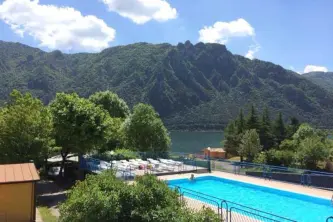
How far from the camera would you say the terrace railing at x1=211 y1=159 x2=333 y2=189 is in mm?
17369

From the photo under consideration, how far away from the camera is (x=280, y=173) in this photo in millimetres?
19156

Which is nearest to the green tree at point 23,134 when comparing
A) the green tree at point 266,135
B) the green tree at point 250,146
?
the green tree at point 250,146

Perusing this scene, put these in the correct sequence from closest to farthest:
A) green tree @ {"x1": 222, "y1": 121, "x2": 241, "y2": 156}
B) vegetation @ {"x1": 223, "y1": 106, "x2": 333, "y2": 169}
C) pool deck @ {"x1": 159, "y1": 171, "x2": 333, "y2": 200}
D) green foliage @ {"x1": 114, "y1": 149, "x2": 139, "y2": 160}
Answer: pool deck @ {"x1": 159, "y1": 171, "x2": 333, "y2": 200} → green foliage @ {"x1": 114, "y1": 149, "x2": 139, "y2": 160} → vegetation @ {"x1": 223, "y1": 106, "x2": 333, "y2": 169} → green tree @ {"x1": 222, "y1": 121, "x2": 241, "y2": 156}

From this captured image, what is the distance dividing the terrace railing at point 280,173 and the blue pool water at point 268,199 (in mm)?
1891

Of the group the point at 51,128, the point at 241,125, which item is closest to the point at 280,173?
the point at 51,128

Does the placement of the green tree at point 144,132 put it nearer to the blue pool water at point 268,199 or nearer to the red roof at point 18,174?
the blue pool water at point 268,199

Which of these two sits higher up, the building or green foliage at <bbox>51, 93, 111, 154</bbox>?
green foliage at <bbox>51, 93, 111, 154</bbox>

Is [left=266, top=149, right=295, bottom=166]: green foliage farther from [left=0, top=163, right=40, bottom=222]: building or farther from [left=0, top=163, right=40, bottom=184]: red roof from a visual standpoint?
[left=0, top=163, right=40, bottom=222]: building

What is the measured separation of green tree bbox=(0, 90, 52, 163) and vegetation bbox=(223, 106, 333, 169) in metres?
19.4

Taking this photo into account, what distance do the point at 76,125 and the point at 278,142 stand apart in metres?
42.6

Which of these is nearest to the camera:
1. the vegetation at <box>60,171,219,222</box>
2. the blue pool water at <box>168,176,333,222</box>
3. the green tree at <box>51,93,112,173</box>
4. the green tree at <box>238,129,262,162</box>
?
the vegetation at <box>60,171,219,222</box>

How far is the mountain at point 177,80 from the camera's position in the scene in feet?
443

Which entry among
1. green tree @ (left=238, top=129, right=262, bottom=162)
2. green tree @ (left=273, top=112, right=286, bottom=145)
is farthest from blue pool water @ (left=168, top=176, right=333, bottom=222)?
green tree @ (left=273, top=112, right=286, bottom=145)

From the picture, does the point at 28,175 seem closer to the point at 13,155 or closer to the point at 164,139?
the point at 13,155
